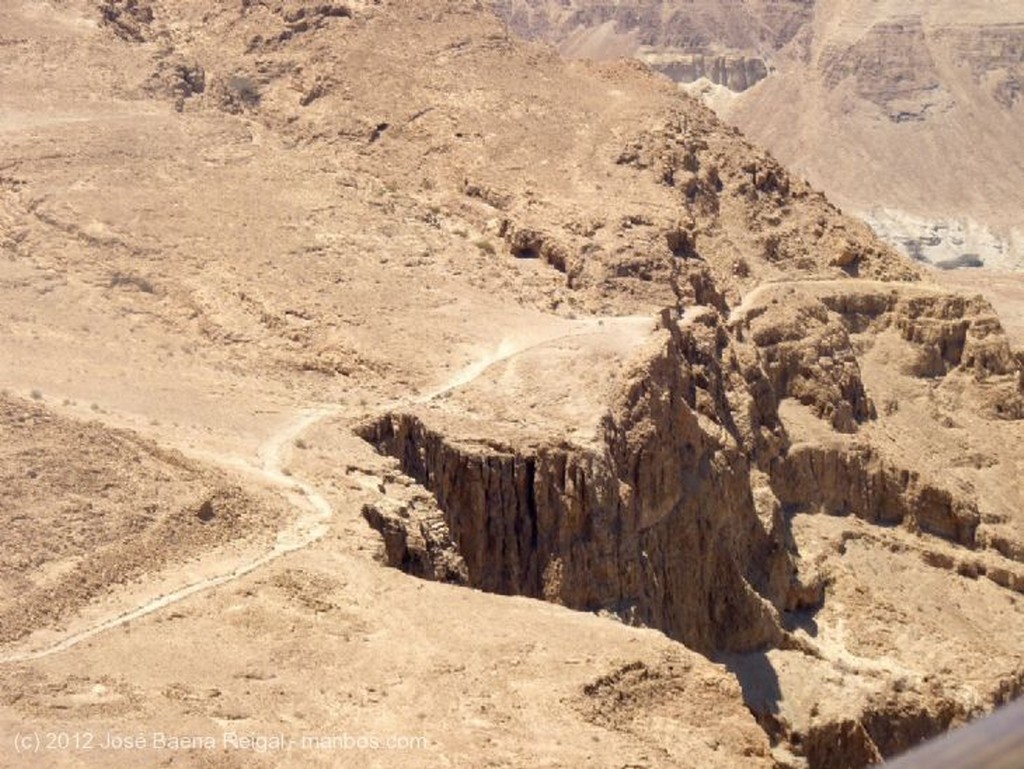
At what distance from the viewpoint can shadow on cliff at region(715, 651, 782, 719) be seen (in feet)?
97.7

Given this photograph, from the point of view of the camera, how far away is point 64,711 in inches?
590

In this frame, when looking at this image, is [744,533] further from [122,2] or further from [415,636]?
[122,2]

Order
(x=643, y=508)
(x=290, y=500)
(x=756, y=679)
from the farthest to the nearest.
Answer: (x=756, y=679) → (x=643, y=508) → (x=290, y=500)

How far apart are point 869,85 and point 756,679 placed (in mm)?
116373

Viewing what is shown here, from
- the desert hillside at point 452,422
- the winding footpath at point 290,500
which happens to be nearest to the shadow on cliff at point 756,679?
the desert hillside at point 452,422

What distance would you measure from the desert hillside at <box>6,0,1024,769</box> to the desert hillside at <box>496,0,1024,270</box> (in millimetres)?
79721

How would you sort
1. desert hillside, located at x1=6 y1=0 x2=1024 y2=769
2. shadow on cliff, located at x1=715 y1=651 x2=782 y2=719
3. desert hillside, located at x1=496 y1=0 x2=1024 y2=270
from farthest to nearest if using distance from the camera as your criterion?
desert hillside, located at x1=496 y1=0 x2=1024 y2=270 < shadow on cliff, located at x1=715 y1=651 x2=782 y2=719 < desert hillside, located at x1=6 y1=0 x2=1024 y2=769

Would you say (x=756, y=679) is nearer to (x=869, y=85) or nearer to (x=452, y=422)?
(x=452, y=422)

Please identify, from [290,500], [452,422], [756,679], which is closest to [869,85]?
[756,679]

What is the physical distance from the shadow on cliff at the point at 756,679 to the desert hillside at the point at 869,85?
306 feet

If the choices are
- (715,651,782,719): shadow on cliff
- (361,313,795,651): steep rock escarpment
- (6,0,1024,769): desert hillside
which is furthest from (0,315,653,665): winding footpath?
(715,651,782,719): shadow on cliff

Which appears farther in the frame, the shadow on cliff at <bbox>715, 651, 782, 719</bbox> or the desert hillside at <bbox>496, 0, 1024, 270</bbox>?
the desert hillside at <bbox>496, 0, 1024, 270</bbox>

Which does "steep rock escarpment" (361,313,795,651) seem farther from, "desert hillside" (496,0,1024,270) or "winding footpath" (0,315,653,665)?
"desert hillside" (496,0,1024,270)

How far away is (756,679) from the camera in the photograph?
30703 mm
